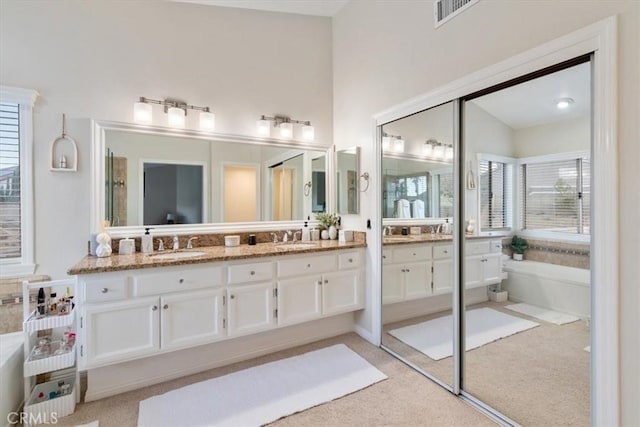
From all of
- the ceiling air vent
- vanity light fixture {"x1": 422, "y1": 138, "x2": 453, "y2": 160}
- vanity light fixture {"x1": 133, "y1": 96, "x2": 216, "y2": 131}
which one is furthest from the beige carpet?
the ceiling air vent

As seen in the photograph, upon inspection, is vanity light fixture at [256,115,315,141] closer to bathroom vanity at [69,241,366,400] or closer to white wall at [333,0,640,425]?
white wall at [333,0,640,425]

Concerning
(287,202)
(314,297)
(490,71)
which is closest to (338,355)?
(314,297)

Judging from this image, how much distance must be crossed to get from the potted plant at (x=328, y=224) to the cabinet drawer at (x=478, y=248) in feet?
4.91

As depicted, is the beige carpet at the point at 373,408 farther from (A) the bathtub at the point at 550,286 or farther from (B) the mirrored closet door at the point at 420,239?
(A) the bathtub at the point at 550,286

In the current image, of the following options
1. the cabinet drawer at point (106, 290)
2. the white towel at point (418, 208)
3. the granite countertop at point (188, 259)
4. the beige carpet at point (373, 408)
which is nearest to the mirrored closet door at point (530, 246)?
the beige carpet at point (373, 408)

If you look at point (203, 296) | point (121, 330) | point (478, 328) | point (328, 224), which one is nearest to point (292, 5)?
point (328, 224)

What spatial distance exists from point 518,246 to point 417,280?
935 mm

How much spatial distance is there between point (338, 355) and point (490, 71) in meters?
2.53

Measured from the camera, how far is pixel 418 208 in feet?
8.88

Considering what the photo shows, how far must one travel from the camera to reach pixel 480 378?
7.09 ft

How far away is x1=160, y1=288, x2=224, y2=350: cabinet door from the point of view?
2.22 m

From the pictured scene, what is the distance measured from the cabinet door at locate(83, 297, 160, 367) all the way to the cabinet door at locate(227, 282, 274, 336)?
53cm
